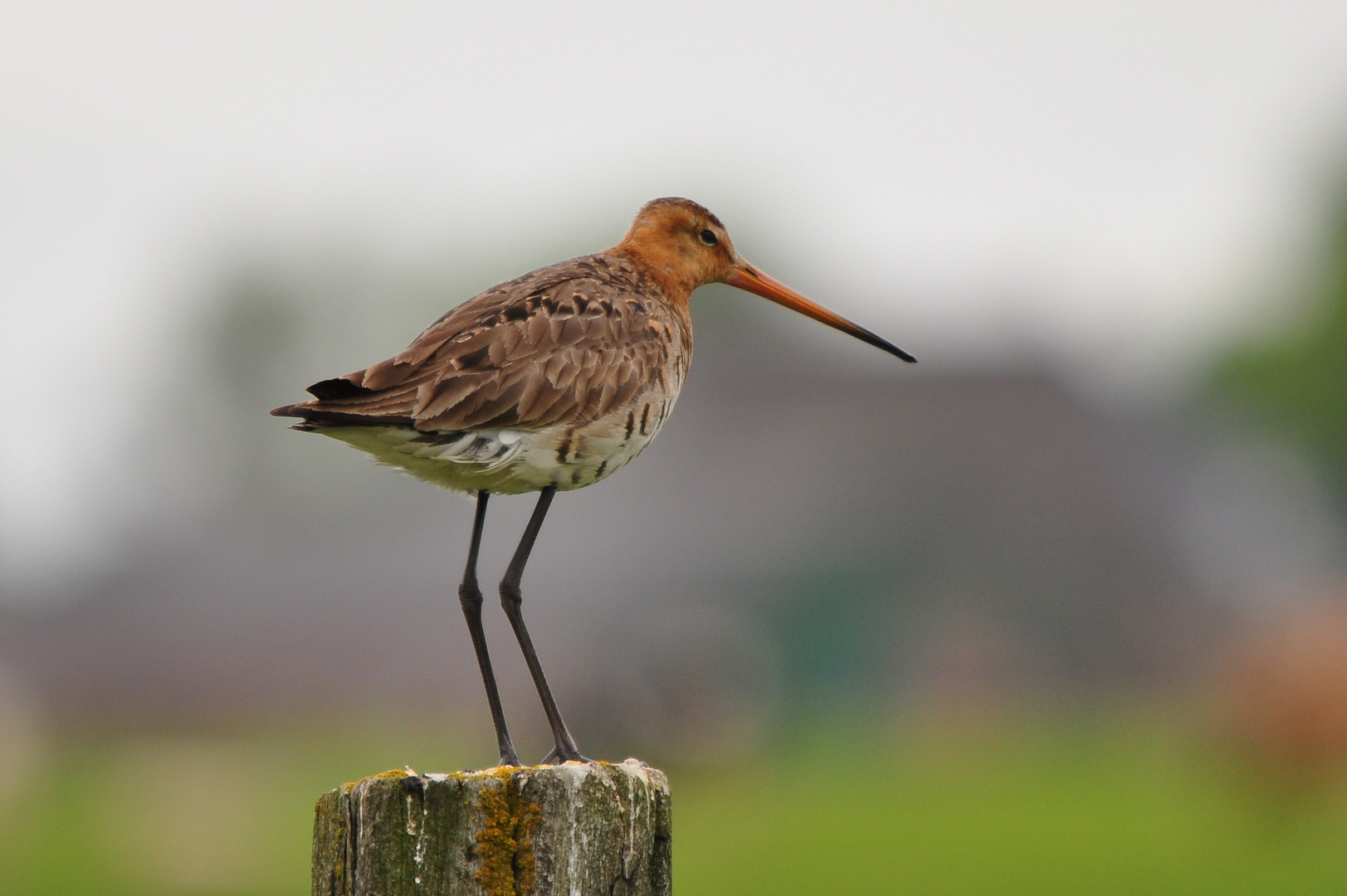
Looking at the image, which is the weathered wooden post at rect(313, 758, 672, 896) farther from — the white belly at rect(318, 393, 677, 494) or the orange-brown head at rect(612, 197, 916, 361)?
the orange-brown head at rect(612, 197, 916, 361)

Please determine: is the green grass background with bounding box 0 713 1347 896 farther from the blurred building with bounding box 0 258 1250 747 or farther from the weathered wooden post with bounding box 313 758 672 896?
the weathered wooden post with bounding box 313 758 672 896

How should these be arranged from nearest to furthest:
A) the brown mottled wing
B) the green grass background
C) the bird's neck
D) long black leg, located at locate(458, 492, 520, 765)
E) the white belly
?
the brown mottled wing → the white belly → long black leg, located at locate(458, 492, 520, 765) → the bird's neck → the green grass background

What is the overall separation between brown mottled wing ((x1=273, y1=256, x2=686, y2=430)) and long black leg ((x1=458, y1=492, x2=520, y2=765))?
0.52 metres

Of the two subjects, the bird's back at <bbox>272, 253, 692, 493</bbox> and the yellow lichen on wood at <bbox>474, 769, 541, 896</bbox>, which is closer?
the yellow lichen on wood at <bbox>474, 769, 541, 896</bbox>

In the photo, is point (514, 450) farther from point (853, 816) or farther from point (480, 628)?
point (853, 816)

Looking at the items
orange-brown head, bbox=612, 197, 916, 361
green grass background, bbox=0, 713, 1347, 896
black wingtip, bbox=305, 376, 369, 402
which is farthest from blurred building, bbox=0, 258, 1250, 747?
black wingtip, bbox=305, 376, 369, 402

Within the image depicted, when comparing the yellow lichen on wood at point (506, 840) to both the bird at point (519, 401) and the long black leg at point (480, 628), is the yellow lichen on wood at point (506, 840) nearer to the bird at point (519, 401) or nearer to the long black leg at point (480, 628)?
the bird at point (519, 401)

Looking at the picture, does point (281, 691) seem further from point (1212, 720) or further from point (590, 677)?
point (1212, 720)

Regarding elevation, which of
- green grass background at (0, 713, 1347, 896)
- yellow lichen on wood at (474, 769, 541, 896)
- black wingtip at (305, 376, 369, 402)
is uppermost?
black wingtip at (305, 376, 369, 402)

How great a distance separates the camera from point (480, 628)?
26.4 feet

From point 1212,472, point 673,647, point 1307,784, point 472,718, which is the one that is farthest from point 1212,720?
point 1212,472

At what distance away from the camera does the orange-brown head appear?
9859 mm

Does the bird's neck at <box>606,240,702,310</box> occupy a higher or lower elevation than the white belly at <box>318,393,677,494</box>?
higher

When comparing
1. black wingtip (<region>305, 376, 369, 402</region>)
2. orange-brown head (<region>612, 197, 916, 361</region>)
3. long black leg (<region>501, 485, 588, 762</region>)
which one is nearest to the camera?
black wingtip (<region>305, 376, 369, 402</region>)
